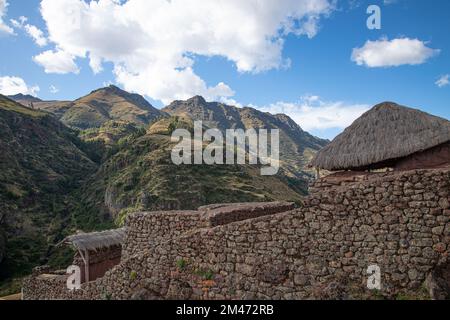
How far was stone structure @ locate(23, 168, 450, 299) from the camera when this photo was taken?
6.28 metres

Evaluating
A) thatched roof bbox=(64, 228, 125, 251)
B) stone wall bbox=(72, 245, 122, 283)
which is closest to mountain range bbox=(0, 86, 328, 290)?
stone wall bbox=(72, 245, 122, 283)

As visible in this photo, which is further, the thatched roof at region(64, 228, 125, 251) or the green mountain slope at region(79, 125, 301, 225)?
the green mountain slope at region(79, 125, 301, 225)

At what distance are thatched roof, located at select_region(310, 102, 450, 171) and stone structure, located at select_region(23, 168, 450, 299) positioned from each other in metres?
0.54

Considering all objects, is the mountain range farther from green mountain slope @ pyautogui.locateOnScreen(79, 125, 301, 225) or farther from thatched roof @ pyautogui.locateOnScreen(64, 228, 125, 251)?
thatched roof @ pyautogui.locateOnScreen(64, 228, 125, 251)

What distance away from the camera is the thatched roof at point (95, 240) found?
1332cm

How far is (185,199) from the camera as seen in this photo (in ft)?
168

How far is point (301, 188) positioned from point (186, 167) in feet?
113

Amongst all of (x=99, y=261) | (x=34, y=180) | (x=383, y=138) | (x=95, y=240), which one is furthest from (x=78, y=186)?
(x=383, y=138)

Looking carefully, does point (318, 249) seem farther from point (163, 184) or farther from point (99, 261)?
point (163, 184)

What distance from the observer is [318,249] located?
7.07 meters

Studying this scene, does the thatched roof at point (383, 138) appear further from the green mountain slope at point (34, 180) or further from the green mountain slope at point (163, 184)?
the green mountain slope at point (34, 180)
